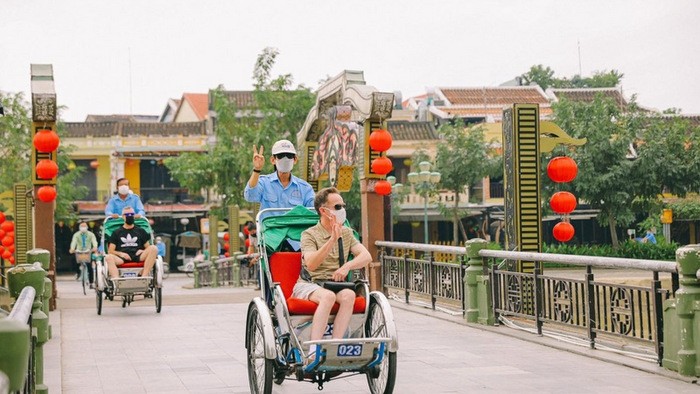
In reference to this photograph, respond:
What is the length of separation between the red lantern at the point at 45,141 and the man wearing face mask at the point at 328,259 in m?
8.33

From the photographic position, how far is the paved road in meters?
7.61

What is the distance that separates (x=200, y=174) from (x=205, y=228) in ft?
29.4

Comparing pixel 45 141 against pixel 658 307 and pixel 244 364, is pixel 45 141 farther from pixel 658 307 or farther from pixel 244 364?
pixel 658 307

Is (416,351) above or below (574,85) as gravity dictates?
below

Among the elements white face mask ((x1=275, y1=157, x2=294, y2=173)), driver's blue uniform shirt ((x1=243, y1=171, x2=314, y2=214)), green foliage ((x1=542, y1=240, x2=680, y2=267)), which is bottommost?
green foliage ((x1=542, y1=240, x2=680, y2=267))

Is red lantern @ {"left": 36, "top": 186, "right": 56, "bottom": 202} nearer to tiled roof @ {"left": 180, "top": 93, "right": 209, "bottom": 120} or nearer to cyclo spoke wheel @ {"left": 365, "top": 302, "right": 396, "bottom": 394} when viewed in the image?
cyclo spoke wheel @ {"left": 365, "top": 302, "right": 396, "bottom": 394}

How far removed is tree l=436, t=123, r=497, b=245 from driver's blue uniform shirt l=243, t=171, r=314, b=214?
29.2m

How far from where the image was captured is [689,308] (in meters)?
7.43

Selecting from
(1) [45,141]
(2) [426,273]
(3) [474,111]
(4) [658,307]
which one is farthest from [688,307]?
(3) [474,111]

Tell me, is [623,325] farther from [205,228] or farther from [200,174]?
[205,228]

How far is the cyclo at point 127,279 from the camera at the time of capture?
1378cm

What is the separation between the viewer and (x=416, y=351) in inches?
377

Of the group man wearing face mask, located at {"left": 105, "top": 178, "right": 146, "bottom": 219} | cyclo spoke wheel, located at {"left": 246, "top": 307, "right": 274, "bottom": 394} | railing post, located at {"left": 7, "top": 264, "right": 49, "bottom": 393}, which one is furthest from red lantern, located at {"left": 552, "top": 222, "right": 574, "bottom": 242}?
railing post, located at {"left": 7, "top": 264, "right": 49, "bottom": 393}

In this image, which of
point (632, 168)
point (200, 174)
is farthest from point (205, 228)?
point (632, 168)
